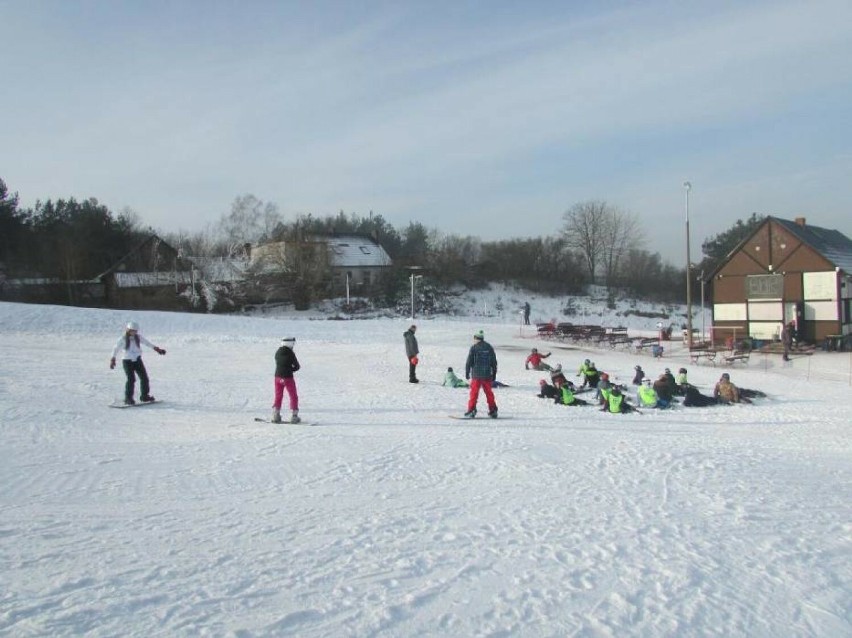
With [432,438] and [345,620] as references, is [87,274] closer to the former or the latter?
[432,438]

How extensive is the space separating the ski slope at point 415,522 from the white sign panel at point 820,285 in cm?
1900

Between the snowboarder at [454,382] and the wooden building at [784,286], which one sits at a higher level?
the wooden building at [784,286]

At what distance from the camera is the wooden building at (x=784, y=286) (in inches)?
1168

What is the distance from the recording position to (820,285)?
1177 inches

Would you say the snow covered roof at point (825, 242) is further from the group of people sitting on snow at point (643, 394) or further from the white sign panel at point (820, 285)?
the group of people sitting on snow at point (643, 394)

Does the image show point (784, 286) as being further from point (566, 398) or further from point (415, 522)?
point (415, 522)

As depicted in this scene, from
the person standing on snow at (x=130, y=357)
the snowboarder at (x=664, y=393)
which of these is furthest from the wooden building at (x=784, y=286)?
the person standing on snow at (x=130, y=357)

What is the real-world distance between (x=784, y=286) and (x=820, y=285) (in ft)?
4.90

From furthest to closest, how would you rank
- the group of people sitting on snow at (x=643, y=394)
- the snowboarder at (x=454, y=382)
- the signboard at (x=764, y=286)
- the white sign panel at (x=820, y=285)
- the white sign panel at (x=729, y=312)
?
the white sign panel at (x=729, y=312), the signboard at (x=764, y=286), the white sign panel at (x=820, y=285), the snowboarder at (x=454, y=382), the group of people sitting on snow at (x=643, y=394)

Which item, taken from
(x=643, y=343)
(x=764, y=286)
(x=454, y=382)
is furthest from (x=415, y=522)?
(x=764, y=286)

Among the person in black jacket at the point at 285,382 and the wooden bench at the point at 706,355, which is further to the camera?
the wooden bench at the point at 706,355

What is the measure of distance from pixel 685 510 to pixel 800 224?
32.8 metres

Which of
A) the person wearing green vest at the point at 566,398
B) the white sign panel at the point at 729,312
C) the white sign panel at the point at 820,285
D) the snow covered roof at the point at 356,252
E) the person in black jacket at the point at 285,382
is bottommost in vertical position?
the person wearing green vest at the point at 566,398

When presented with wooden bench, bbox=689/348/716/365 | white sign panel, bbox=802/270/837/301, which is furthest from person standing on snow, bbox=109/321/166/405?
white sign panel, bbox=802/270/837/301
